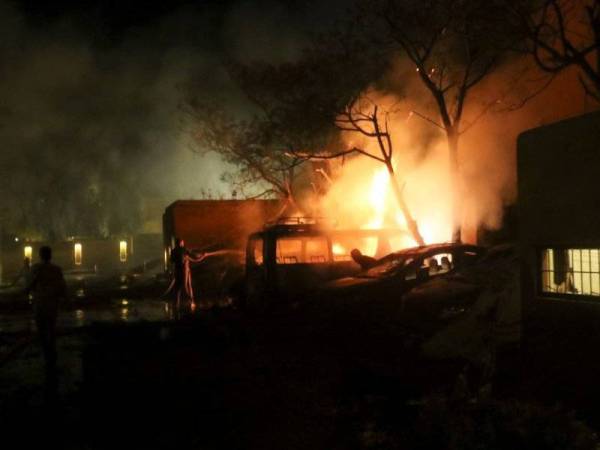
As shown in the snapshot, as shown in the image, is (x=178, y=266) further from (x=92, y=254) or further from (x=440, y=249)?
(x=92, y=254)

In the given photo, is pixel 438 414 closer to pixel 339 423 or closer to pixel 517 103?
pixel 339 423

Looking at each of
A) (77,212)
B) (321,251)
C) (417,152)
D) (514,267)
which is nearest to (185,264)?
(321,251)

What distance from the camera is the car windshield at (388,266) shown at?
10586mm

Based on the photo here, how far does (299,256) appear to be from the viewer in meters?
12.2

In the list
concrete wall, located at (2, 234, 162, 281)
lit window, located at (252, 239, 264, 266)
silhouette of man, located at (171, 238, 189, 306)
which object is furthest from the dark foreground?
concrete wall, located at (2, 234, 162, 281)

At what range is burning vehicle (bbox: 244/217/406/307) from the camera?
11.6 m

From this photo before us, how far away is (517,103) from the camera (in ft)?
51.6

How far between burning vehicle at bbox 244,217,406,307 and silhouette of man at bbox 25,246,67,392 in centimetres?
395

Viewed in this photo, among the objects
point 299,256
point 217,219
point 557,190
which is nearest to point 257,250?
point 299,256

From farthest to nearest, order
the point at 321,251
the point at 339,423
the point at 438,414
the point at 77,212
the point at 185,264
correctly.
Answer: the point at 77,212 → the point at 185,264 → the point at 321,251 → the point at 339,423 → the point at 438,414

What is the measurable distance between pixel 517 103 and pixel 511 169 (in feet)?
5.14

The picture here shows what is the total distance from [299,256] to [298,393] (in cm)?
519

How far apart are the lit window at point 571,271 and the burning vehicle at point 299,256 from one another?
3.60m

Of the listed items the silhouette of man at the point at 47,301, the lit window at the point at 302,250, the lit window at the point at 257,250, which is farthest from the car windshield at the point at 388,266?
the silhouette of man at the point at 47,301
